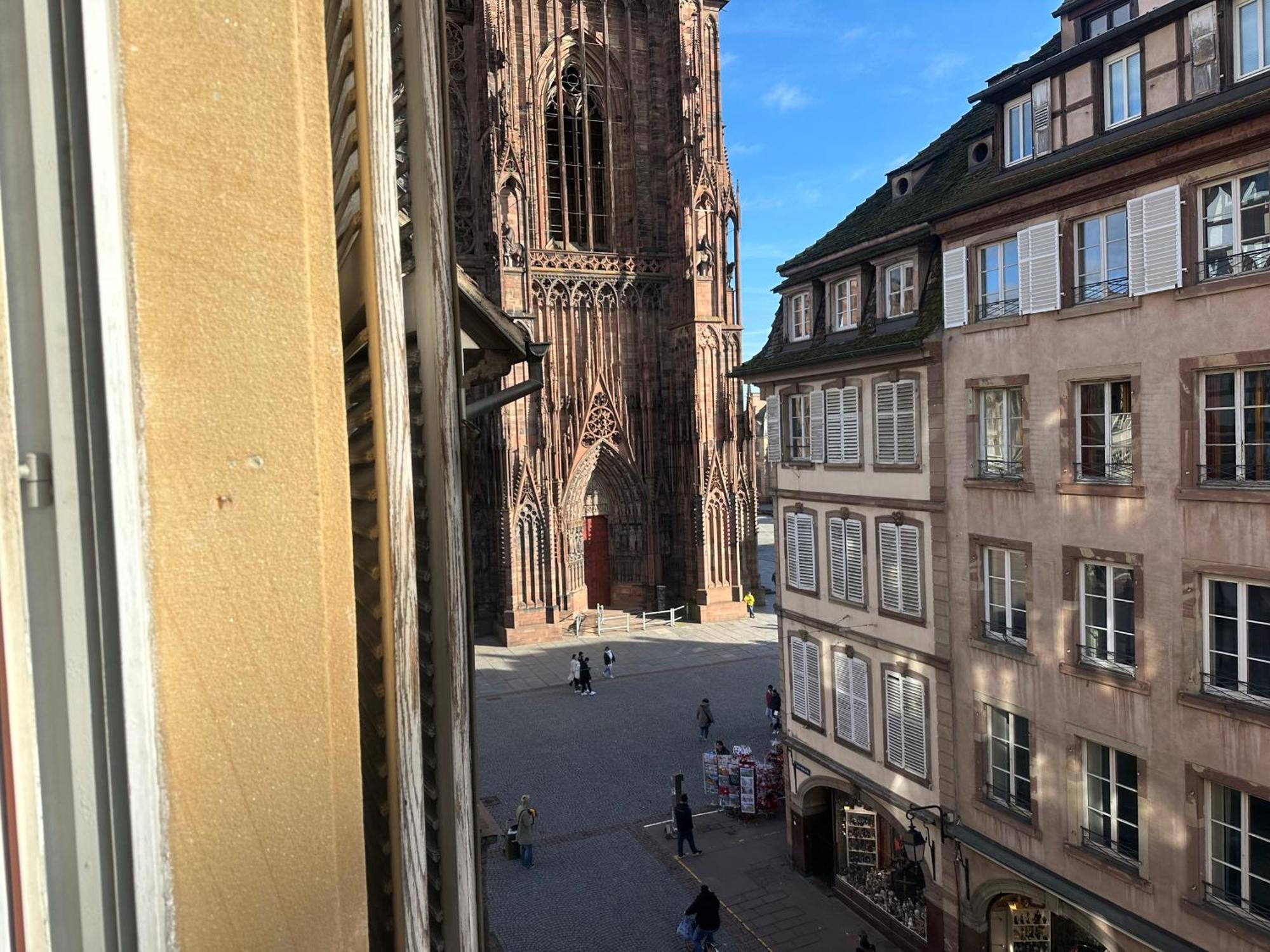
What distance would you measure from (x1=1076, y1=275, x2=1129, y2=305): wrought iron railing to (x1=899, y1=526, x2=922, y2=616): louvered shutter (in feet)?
13.7

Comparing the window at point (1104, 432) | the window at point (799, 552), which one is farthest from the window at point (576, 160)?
the window at point (1104, 432)

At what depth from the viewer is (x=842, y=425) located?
1584cm

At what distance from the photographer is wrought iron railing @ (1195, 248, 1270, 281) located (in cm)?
943

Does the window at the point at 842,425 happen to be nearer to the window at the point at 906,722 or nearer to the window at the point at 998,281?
the window at the point at 998,281

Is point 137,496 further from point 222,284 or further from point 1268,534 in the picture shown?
point 1268,534

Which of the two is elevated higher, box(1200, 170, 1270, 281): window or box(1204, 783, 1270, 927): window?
box(1200, 170, 1270, 281): window

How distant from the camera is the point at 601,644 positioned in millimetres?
35156

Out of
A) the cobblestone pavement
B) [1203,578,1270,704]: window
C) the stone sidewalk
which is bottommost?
the cobblestone pavement

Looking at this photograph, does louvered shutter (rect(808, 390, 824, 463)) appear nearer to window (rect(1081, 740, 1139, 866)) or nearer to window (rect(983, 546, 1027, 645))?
window (rect(983, 546, 1027, 645))

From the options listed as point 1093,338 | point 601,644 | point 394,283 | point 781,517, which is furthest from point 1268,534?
point 601,644

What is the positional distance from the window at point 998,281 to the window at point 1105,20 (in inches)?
115

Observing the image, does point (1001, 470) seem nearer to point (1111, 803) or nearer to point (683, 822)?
point (1111, 803)

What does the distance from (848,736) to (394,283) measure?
1553 cm

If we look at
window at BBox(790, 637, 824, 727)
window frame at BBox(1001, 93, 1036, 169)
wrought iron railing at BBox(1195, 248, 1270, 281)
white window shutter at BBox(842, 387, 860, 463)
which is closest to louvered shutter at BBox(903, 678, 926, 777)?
window at BBox(790, 637, 824, 727)
